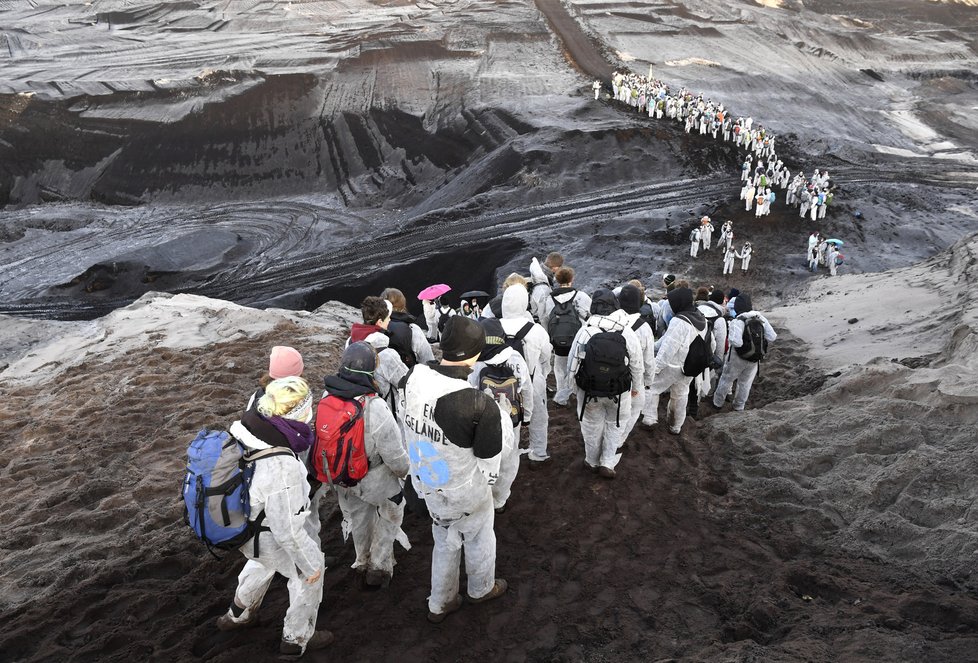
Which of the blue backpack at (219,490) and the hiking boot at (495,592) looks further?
the hiking boot at (495,592)

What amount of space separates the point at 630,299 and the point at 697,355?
111cm

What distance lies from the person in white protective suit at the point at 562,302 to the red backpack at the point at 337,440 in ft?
9.19

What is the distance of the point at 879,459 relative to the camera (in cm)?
568

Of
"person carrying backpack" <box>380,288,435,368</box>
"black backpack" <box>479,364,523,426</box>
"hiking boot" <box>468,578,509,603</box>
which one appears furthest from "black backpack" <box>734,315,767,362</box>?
"hiking boot" <box>468,578,509,603</box>

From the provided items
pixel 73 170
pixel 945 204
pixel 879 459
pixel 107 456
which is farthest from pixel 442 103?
pixel 879 459

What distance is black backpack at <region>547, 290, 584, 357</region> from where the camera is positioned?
22.8 ft

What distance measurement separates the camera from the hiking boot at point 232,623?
14.4ft

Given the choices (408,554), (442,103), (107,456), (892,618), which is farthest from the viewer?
(442,103)

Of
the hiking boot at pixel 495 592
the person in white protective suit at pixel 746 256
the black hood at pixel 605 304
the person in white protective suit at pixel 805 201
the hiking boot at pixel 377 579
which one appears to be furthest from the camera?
the person in white protective suit at pixel 805 201

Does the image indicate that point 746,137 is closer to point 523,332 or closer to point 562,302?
point 562,302

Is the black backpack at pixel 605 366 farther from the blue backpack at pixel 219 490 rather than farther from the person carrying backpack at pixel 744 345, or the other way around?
the person carrying backpack at pixel 744 345

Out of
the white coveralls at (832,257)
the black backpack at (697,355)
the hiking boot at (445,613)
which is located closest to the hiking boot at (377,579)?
the hiking boot at (445,613)

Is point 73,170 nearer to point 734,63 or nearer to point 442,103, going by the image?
point 442,103

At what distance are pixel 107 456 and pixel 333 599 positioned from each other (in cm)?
402
